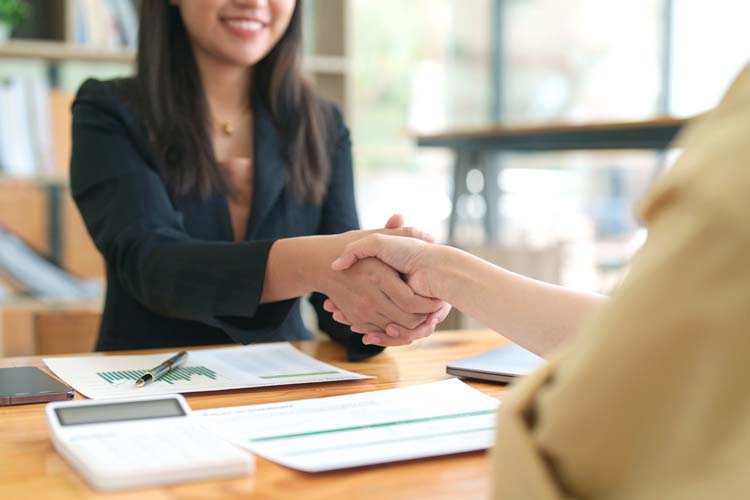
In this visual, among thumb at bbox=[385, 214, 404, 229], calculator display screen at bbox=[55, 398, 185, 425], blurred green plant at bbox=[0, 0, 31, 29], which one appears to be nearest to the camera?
calculator display screen at bbox=[55, 398, 185, 425]

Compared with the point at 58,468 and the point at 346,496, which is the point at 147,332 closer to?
the point at 58,468

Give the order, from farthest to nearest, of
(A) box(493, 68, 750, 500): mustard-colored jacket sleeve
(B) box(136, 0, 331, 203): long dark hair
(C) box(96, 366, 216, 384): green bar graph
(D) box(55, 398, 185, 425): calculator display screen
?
(B) box(136, 0, 331, 203): long dark hair < (C) box(96, 366, 216, 384): green bar graph < (D) box(55, 398, 185, 425): calculator display screen < (A) box(493, 68, 750, 500): mustard-colored jacket sleeve

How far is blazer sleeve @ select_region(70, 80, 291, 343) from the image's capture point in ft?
4.39

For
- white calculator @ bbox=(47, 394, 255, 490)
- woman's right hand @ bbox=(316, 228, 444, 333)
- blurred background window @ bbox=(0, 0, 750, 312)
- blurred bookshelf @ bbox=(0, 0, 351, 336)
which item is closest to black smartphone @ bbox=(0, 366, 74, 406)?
white calculator @ bbox=(47, 394, 255, 490)

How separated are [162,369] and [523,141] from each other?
2287mm

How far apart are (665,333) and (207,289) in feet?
3.19

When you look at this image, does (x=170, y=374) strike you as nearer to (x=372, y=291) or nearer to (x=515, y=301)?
(x=372, y=291)

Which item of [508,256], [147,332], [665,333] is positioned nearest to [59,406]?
[665,333]

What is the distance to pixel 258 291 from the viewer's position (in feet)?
4.32

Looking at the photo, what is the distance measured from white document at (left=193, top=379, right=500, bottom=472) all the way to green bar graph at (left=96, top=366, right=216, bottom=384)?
195 mm

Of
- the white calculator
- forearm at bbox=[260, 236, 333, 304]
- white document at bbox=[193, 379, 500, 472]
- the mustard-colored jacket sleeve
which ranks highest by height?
the mustard-colored jacket sleeve

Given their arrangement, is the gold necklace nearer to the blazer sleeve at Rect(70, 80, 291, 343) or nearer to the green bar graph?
the blazer sleeve at Rect(70, 80, 291, 343)

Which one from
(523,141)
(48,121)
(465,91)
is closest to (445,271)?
(523,141)

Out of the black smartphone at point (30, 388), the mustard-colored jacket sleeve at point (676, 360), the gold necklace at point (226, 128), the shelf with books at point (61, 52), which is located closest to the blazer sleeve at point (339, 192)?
the gold necklace at point (226, 128)
